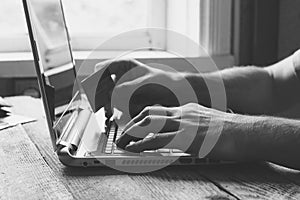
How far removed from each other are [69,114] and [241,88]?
411 millimetres

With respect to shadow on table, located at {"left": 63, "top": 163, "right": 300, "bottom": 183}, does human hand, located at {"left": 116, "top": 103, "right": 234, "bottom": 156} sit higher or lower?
higher

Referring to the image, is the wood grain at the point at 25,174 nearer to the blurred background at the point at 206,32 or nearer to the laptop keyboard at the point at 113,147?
the laptop keyboard at the point at 113,147

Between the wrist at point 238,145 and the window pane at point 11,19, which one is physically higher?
the window pane at point 11,19

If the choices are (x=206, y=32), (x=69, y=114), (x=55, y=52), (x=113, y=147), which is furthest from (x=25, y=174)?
(x=206, y=32)

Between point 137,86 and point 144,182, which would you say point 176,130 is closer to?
point 144,182

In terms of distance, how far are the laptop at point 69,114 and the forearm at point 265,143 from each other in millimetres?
49

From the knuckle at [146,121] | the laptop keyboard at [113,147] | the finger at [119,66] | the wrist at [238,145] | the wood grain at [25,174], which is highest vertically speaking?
the finger at [119,66]

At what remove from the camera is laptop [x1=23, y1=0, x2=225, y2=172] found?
2.78 ft

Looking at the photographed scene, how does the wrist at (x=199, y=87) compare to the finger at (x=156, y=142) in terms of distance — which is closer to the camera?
the finger at (x=156, y=142)

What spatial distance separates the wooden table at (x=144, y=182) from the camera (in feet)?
2.42

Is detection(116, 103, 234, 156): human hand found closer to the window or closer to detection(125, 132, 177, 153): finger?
detection(125, 132, 177, 153): finger

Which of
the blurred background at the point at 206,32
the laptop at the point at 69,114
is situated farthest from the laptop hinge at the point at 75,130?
the blurred background at the point at 206,32

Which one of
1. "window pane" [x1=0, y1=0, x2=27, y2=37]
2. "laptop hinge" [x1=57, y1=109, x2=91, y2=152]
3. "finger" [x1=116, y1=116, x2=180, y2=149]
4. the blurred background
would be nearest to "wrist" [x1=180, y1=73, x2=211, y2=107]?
"laptop hinge" [x1=57, y1=109, x2=91, y2=152]

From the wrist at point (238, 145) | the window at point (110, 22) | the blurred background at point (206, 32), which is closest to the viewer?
the wrist at point (238, 145)
